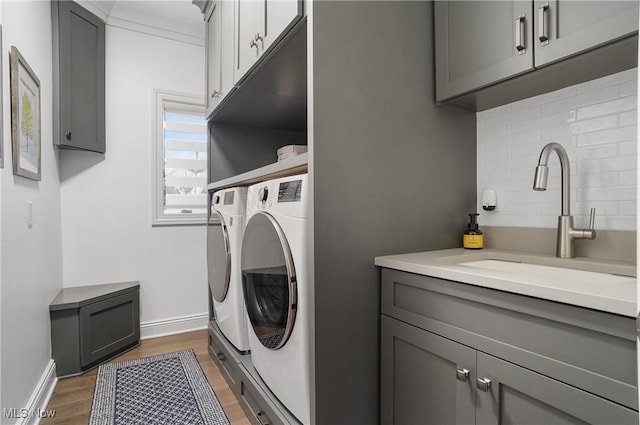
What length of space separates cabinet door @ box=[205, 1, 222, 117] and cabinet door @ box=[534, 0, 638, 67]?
1.69m

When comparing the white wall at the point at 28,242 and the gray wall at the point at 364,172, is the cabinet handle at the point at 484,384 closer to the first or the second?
the gray wall at the point at 364,172

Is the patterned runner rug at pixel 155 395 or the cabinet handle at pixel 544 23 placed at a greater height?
the cabinet handle at pixel 544 23

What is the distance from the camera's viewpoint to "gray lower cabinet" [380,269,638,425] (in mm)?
746

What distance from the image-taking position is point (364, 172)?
131 centimetres

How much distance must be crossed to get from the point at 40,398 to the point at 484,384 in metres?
2.16

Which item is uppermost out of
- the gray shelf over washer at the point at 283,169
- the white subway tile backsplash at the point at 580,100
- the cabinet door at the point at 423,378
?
the white subway tile backsplash at the point at 580,100

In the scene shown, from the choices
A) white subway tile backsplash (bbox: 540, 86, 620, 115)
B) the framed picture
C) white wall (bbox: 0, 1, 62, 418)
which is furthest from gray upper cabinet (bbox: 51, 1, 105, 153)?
white subway tile backsplash (bbox: 540, 86, 620, 115)

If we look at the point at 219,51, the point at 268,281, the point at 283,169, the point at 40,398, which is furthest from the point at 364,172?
the point at 40,398

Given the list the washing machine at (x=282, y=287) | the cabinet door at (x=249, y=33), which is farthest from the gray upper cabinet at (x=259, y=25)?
the washing machine at (x=282, y=287)

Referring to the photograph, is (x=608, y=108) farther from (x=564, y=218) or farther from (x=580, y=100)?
(x=564, y=218)

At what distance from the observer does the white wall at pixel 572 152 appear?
1229 millimetres

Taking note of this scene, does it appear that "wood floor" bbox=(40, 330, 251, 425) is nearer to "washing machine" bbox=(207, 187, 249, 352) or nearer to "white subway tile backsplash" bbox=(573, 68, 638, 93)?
"washing machine" bbox=(207, 187, 249, 352)

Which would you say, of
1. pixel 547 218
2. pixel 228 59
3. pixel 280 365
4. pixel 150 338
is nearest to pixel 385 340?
pixel 280 365

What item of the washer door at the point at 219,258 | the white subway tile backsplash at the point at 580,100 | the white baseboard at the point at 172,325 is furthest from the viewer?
the white baseboard at the point at 172,325
